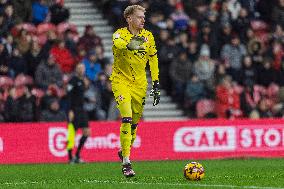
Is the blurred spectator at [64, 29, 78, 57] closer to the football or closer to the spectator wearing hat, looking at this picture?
the spectator wearing hat

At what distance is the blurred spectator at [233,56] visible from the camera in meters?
26.6

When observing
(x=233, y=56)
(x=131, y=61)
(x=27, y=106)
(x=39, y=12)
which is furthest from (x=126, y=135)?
(x=233, y=56)

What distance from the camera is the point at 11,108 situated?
23375 millimetres

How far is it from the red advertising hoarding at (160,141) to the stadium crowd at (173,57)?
22.2 inches

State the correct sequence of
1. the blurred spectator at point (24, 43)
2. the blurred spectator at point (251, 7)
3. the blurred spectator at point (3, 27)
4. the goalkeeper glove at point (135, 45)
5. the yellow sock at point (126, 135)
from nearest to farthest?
the goalkeeper glove at point (135, 45) < the yellow sock at point (126, 135) < the blurred spectator at point (24, 43) < the blurred spectator at point (3, 27) < the blurred spectator at point (251, 7)

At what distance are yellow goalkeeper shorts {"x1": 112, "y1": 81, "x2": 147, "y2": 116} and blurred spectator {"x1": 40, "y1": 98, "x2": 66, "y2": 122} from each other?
855 cm

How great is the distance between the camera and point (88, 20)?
28.2m

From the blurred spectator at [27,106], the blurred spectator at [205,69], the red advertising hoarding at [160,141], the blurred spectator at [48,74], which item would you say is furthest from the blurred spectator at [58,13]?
the blurred spectator at [205,69]

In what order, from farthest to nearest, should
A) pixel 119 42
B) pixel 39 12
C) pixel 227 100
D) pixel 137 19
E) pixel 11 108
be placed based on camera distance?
pixel 227 100, pixel 39 12, pixel 11 108, pixel 137 19, pixel 119 42

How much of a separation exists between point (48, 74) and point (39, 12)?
2.14 metres

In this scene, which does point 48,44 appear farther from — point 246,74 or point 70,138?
point 246,74

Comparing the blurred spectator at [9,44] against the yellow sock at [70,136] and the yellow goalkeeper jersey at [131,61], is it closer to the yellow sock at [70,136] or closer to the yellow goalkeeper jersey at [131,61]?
the yellow sock at [70,136]

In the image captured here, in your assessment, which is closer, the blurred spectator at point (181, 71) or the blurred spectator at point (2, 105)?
the blurred spectator at point (2, 105)

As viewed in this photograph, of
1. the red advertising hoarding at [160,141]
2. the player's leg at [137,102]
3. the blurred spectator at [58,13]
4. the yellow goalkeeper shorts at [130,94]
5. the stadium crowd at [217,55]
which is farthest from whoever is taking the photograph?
the stadium crowd at [217,55]
